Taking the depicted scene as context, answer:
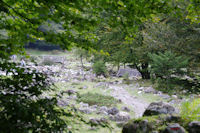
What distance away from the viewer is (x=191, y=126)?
147 inches

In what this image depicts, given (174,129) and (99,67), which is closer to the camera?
(174,129)

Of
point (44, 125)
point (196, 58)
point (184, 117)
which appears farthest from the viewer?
point (196, 58)

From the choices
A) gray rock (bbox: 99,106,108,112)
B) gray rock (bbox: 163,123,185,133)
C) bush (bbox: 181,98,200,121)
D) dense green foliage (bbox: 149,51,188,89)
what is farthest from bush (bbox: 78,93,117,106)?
gray rock (bbox: 163,123,185,133)

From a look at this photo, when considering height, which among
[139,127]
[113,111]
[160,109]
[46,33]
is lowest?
[113,111]

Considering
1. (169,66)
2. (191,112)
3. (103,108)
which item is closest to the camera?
(191,112)

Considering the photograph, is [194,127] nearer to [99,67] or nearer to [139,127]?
[139,127]

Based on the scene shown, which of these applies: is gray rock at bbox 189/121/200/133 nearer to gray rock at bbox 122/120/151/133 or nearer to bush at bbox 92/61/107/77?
gray rock at bbox 122/120/151/133

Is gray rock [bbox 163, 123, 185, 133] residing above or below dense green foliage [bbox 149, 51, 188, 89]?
below

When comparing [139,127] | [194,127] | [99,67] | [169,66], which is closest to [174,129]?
[194,127]

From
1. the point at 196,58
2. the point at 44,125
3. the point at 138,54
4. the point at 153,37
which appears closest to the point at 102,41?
the point at 138,54

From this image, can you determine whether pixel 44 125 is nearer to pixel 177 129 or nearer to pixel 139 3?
pixel 139 3

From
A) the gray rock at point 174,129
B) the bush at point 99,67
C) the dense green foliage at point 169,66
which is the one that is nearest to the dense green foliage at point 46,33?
the gray rock at point 174,129

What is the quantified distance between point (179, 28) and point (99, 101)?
766cm

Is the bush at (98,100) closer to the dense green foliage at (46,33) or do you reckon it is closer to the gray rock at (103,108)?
the gray rock at (103,108)
